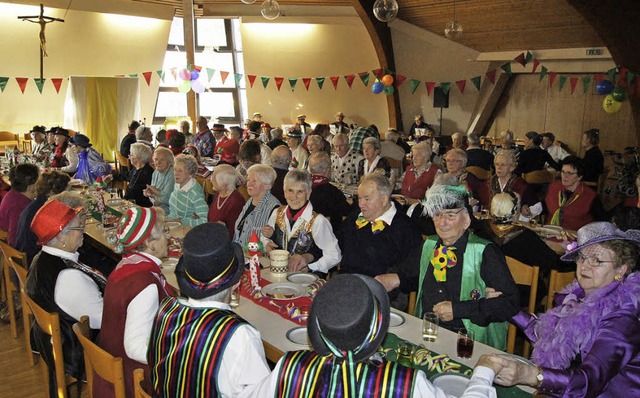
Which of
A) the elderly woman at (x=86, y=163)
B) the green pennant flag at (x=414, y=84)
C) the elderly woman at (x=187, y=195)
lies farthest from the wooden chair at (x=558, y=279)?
the green pennant flag at (x=414, y=84)

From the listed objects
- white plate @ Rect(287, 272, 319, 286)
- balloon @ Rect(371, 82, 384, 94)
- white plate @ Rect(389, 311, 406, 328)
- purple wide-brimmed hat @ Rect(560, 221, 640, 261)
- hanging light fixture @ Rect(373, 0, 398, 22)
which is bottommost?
white plate @ Rect(389, 311, 406, 328)

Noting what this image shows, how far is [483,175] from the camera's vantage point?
26.2 feet

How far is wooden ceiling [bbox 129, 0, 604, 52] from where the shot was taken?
10.9 metres

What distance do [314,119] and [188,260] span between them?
1497 centimetres

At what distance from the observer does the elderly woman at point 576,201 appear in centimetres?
554

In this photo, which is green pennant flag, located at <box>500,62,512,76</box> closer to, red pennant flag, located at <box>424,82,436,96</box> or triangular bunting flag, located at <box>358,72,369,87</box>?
red pennant flag, located at <box>424,82,436,96</box>

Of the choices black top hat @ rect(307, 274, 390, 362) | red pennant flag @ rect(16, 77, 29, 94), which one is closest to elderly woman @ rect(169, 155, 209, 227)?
black top hat @ rect(307, 274, 390, 362)

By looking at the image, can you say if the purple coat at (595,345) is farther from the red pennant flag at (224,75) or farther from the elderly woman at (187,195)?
the red pennant flag at (224,75)

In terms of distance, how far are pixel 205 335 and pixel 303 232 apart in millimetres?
2085

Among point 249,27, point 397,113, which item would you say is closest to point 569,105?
point 397,113

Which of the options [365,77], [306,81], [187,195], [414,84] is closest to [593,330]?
[187,195]

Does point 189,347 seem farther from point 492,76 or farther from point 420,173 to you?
point 492,76

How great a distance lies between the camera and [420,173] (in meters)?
6.93

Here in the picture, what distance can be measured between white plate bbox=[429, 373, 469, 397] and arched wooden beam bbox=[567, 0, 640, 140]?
7730mm
